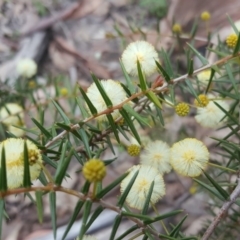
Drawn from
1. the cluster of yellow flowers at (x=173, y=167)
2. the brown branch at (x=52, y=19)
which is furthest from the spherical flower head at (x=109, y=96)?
the brown branch at (x=52, y=19)

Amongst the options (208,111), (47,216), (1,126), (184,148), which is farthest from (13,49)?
(184,148)

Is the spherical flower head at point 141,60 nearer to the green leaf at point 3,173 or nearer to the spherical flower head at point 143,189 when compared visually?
the spherical flower head at point 143,189

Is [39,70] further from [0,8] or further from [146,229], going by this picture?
[146,229]

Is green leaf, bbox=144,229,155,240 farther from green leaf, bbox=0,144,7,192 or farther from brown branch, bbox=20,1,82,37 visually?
brown branch, bbox=20,1,82,37

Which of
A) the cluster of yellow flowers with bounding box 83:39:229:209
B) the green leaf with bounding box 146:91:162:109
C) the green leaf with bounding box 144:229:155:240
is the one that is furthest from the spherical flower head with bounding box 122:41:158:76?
the green leaf with bounding box 144:229:155:240

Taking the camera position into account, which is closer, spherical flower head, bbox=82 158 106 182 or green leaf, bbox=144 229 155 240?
spherical flower head, bbox=82 158 106 182

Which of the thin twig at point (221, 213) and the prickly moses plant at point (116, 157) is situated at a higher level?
the prickly moses plant at point (116, 157)

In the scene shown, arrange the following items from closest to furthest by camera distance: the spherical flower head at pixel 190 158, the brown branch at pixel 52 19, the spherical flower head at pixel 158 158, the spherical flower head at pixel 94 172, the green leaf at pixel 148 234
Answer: the spherical flower head at pixel 94 172
the green leaf at pixel 148 234
the spherical flower head at pixel 190 158
the spherical flower head at pixel 158 158
the brown branch at pixel 52 19

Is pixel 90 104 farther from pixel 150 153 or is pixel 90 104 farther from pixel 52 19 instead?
pixel 52 19
